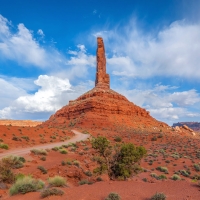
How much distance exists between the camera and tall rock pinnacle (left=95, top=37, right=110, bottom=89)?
289 feet

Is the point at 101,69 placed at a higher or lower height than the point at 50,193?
higher

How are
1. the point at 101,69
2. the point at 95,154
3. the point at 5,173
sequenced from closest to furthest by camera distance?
the point at 5,173 < the point at 95,154 < the point at 101,69

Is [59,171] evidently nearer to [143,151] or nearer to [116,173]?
[116,173]

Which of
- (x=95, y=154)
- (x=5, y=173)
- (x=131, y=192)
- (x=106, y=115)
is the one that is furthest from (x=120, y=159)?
(x=106, y=115)

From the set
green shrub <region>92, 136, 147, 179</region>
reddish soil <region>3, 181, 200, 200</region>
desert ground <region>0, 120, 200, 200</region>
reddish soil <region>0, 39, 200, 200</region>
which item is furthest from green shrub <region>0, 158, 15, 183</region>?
green shrub <region>92, 136, 147, 179</region>

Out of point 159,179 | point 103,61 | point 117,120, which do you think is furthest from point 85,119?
point 159,179

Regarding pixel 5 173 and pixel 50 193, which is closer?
pixel 50 193

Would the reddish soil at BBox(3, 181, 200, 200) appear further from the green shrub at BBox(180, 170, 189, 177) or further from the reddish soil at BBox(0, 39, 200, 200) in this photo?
the green shrub at BBox(180, 170, 189, 177)

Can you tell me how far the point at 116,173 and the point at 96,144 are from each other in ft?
7.77

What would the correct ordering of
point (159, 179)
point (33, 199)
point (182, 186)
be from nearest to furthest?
point (33, 199) → point (182, 186) → point (159, 179)

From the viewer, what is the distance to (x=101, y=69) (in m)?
90.6

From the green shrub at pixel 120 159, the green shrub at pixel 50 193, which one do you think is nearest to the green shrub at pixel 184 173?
the green shrub at pixel 120 159

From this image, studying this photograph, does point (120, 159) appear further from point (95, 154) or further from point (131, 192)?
point (95, 154)

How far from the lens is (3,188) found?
9.80 metres
